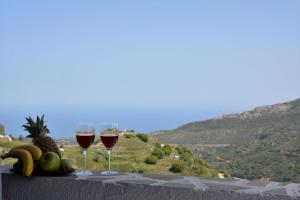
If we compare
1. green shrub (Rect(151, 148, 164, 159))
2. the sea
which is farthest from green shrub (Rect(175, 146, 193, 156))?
the sea

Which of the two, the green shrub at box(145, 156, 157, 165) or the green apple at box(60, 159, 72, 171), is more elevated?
the green apple at box(60, 159, 72, 171)

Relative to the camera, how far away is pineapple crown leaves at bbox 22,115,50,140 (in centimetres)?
217

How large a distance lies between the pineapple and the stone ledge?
0.12 m

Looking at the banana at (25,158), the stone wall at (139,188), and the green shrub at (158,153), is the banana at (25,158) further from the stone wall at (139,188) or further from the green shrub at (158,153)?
the green shrub at (158,153)

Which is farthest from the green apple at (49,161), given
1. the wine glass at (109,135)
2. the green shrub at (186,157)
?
the green shrub at (186,157)

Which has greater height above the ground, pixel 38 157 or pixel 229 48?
pixel 229 48

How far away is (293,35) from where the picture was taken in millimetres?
33875

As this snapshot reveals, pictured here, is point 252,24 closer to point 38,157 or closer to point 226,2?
point 226,2

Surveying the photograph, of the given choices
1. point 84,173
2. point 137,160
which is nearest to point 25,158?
point 84,173

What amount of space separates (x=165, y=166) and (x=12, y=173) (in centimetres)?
1890

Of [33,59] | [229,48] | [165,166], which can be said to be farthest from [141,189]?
[229,48]

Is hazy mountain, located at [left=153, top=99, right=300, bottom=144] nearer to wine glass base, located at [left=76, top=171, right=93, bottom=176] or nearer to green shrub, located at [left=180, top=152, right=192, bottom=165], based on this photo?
green shrub, located at [left=180, top=152, right=192, bottom=165]

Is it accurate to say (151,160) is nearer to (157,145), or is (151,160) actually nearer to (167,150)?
(167,150)

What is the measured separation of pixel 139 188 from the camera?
6.47ft
